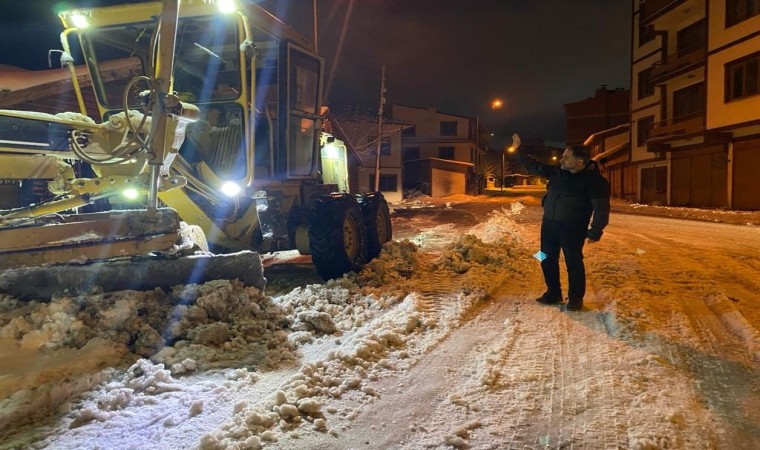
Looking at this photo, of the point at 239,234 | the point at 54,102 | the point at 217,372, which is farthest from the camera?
the point at 54,102

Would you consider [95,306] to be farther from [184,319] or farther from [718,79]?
[718,79]

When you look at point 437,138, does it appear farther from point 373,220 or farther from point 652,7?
point 373,220

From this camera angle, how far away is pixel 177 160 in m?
5.13

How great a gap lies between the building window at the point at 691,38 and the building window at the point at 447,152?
28710 mm

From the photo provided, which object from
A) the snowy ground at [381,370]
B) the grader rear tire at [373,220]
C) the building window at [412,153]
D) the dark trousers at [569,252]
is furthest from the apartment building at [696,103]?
the building window at [412,153]

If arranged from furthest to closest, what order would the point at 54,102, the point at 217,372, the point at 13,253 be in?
the point at 54,102
the point at 13,253
the point at 217,372

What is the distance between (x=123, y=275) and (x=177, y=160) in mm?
1399

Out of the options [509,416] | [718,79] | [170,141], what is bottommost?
[509,416]

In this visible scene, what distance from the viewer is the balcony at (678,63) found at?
23406 millimetres

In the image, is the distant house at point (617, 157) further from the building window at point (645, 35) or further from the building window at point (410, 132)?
the building window at point (410, 132)

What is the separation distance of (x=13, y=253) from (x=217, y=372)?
195cm

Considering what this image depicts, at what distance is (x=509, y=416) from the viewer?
9.41 ft

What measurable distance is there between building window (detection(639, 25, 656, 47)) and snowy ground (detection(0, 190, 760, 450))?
28.3 meters

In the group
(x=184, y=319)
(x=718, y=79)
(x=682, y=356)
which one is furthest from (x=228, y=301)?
(x=718, y=79)
